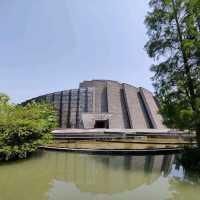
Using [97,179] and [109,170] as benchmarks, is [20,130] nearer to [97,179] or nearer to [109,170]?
[109,170]

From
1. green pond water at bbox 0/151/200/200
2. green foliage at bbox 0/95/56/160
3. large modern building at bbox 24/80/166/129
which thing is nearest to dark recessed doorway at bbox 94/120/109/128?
large modern building at bbox 24/80/166/129

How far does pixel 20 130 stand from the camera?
13.6 meters

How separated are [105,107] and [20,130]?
3423 centimetres

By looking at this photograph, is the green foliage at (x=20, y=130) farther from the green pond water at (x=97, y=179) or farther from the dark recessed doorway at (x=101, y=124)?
the dark recessed doorway at (x=101, y=124)

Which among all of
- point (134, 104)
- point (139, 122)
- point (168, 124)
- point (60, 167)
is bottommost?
point (60, 167)

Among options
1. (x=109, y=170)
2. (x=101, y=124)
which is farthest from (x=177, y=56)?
(x=101, y=124)

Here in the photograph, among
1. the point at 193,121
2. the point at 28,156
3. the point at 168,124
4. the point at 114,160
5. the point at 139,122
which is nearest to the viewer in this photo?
the point at 193,121

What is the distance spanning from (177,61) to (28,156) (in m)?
10.5

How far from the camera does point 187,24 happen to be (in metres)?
11.6

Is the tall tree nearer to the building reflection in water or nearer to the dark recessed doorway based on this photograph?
the building reflection in water

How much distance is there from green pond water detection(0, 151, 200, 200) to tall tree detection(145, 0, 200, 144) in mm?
2541

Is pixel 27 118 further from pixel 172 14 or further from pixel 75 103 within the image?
pixel 75 103

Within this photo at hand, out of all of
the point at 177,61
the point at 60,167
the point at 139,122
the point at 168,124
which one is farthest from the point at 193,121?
the point at 139,122

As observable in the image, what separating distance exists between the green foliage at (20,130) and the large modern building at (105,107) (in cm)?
2801
